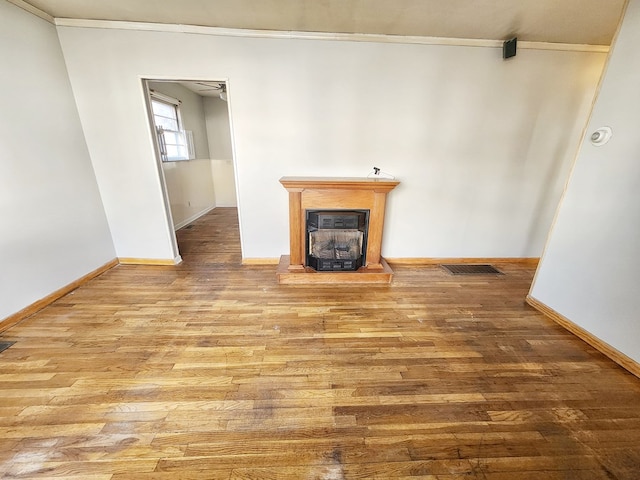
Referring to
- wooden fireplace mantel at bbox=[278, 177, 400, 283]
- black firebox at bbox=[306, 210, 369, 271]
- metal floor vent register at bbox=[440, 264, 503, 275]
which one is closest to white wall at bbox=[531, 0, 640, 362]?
metal floor vent register at bbox=[440, 264, 503, 275]

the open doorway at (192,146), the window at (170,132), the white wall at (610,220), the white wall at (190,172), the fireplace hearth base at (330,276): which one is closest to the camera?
the white wall at (610,220)

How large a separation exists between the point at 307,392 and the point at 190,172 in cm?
496

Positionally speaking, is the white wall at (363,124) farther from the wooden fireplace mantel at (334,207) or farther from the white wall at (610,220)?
the white wall at (610,220)

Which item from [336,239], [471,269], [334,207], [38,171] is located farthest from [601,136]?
[38,171]

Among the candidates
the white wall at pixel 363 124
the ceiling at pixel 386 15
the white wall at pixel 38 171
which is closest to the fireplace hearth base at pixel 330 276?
the white wall at pixel 363 124

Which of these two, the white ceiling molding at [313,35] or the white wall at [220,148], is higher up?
the white ceiling molding at [313,35]

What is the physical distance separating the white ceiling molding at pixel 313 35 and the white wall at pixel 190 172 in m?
1.70

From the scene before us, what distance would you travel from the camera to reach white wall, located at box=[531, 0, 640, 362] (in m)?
1.64

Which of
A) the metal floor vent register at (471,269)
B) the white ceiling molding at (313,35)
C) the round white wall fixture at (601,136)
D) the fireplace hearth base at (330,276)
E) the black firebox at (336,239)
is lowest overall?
the metal floor vent register at (471,269)

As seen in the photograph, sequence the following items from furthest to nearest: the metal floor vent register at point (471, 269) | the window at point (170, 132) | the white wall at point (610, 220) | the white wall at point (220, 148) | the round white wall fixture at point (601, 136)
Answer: the white wall at point (220, 148)
the window at point (170, 132)
the metal floor vent register at point (471, 269)
the round white wall fixture at point (601, 136)
the white wall at point (610, 220)

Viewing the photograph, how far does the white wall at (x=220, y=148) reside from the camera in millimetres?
5777

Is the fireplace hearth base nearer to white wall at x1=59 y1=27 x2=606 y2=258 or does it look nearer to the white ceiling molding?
white wall at x1=59 y1=27 x2=606 y2=258

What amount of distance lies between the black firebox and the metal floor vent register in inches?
45.7

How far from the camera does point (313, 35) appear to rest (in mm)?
2408
